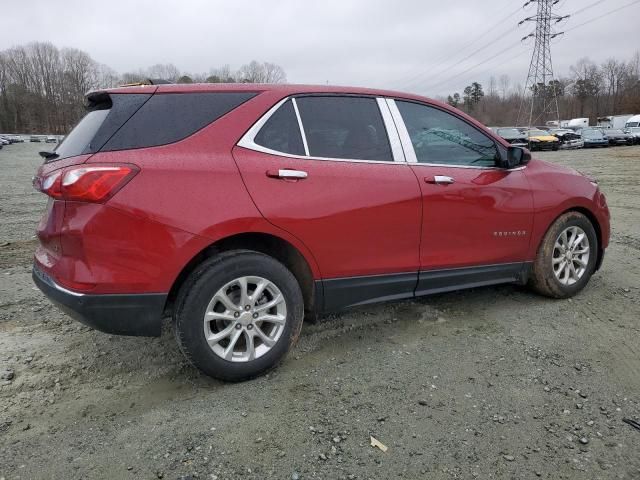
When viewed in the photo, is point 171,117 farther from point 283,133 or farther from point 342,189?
point 342,189

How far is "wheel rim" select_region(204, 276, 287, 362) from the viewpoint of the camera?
8.86ft

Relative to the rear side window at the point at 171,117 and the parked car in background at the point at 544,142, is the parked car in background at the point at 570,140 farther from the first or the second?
the rear side window at the point at 171,117

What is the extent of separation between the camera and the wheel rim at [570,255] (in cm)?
409

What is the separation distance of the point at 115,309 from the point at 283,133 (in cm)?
138

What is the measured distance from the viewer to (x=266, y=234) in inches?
111

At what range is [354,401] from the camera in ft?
8.73

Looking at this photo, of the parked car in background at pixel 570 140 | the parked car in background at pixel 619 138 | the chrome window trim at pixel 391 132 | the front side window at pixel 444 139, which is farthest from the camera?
the parked car in background at pixel 619 138

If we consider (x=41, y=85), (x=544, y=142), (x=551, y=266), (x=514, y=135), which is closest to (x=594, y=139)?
(x=544, y=142)

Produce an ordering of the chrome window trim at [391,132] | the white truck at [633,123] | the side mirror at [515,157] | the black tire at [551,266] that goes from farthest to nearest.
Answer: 1. the white truck at [633,123]
2. the black tire at [551,266]
3. the side mirror at [515,157]
4. the chrome window trim at [391,132]

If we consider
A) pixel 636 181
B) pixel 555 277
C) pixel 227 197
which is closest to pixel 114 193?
pixel 227 197

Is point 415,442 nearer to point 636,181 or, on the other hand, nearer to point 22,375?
point 22,375

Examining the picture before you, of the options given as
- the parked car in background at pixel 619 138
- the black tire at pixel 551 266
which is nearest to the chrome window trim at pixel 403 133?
the black tire at pixel 551 266

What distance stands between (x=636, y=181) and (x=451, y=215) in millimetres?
12385

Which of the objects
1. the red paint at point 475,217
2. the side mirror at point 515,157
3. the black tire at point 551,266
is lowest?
the black tire at point 551,266
